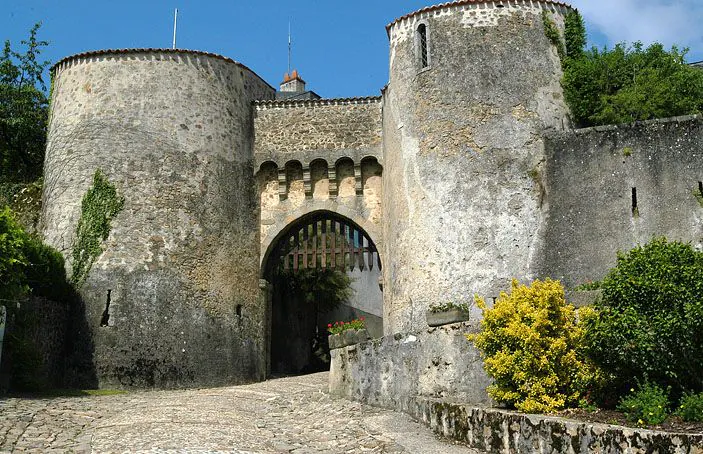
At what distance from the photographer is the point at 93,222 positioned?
1680cm

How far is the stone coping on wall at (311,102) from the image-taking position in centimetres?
1898

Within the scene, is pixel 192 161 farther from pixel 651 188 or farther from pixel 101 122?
pixel 651 188

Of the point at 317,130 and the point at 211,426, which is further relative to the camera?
the point at 317,130

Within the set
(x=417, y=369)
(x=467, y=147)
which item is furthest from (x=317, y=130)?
(x=417, y=369)

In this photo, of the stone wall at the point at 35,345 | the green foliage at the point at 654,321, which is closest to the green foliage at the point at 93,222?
the stone wall at the point at 35,345

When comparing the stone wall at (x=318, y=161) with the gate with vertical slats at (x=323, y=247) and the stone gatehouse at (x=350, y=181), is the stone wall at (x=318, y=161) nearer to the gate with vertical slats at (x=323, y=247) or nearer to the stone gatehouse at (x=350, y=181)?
the stone gatehouse at (x=350, y=181)

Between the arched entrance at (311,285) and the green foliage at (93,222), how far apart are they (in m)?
4.07

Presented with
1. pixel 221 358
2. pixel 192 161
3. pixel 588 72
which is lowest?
pixel 221 358

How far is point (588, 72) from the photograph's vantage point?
617 inches

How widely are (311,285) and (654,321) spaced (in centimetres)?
1806

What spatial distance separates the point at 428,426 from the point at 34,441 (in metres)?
4.67

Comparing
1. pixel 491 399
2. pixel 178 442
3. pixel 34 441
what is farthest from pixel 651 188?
pixel 34 441

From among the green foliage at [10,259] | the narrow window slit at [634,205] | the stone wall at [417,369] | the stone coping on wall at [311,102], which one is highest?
the stone coping on wall at [311,102]

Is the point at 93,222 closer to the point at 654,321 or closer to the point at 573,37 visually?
the point at 573,37
